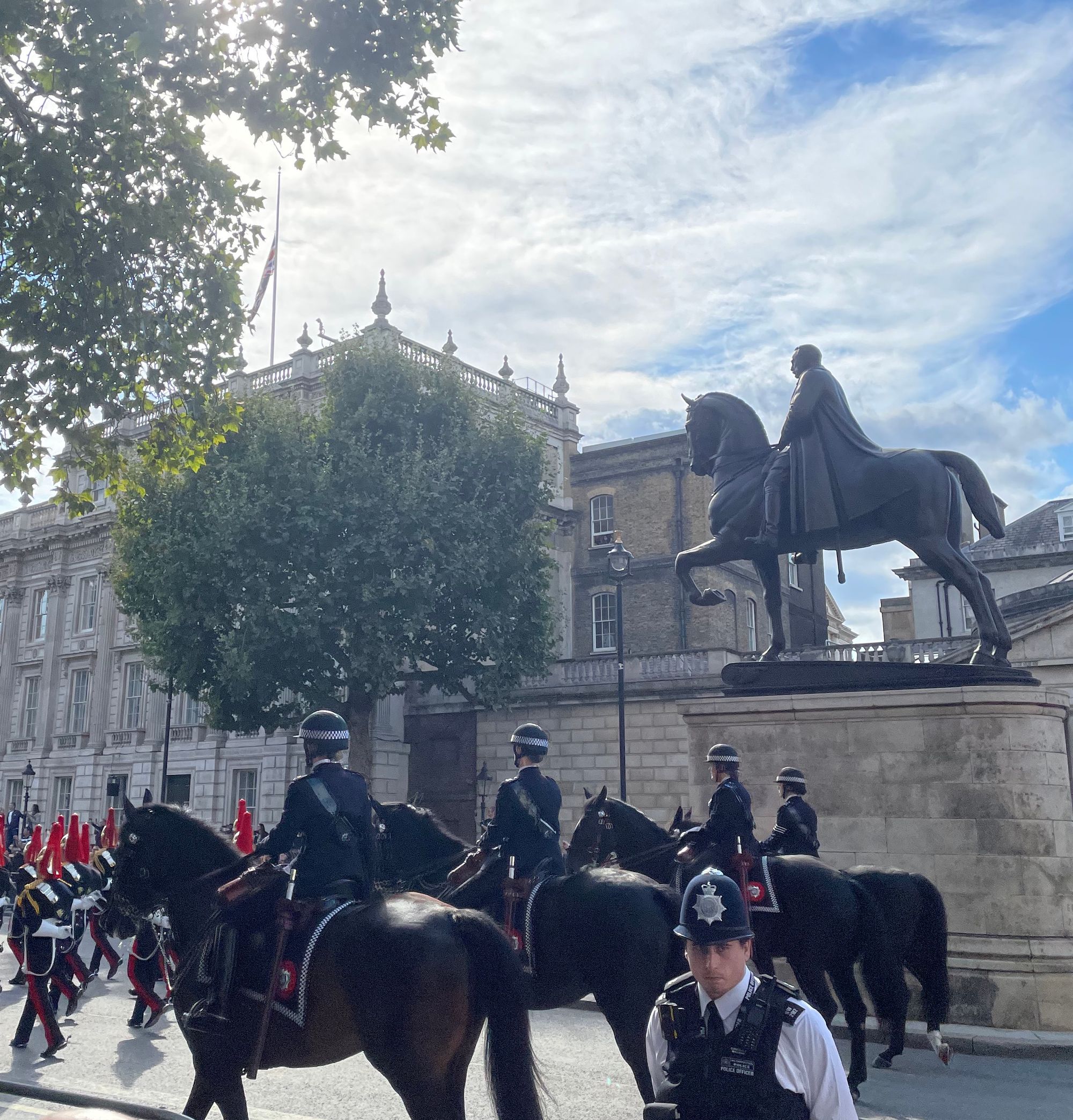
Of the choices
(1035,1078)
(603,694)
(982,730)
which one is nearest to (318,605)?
(603,694)

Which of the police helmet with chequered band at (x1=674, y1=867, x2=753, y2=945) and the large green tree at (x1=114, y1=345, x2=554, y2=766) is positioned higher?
the large green tree at (x1=114, y1=345, x2=554, y2=766)

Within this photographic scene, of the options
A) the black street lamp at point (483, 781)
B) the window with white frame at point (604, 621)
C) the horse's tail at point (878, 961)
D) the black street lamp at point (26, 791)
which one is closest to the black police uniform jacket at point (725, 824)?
the horse's tail at point (878, 961)

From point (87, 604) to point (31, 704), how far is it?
6.06 metres

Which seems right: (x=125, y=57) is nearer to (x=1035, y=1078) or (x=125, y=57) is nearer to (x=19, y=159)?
(x=19, y=159)

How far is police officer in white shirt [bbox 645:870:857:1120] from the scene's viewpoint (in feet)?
9.85

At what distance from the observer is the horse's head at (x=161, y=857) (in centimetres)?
675

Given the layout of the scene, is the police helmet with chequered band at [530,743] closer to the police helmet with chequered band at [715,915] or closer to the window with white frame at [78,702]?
the police helmet with chequered band at [715,915]

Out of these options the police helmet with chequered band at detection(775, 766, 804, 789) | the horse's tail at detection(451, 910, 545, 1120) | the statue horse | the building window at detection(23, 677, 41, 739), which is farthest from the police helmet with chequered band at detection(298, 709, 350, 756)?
the building window at detection(23, 677, 41, 739)

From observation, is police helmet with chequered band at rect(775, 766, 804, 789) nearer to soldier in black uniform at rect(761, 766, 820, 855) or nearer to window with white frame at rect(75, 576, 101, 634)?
soldier in black uniform at rect(761, 766, 820, 855)

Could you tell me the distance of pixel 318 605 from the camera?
26.2m

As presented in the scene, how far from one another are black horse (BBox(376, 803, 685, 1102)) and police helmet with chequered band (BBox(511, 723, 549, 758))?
3.22ft

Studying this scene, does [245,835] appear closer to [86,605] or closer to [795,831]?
[795,831]

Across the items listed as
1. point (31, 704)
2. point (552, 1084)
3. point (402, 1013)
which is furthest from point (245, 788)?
point (402, 1013)

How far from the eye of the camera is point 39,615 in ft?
168
